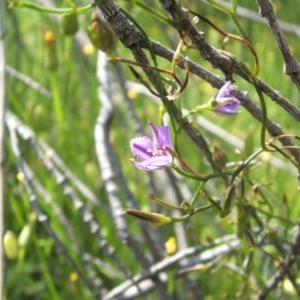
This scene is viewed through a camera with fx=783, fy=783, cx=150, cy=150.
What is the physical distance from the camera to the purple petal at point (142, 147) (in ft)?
2.17

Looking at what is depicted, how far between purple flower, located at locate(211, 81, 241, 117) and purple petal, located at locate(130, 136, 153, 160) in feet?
0.21

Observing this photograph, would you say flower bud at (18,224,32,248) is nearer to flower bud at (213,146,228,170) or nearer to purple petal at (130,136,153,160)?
flower bud at (213,146,228,170)

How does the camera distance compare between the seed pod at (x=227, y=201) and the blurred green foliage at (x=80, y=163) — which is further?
the blurred green foliage at (x=80, y=163)

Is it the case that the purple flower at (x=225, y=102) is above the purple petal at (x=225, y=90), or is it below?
A: below

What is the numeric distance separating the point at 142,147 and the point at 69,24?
485mm

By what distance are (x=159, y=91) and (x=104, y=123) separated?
0.59 metres

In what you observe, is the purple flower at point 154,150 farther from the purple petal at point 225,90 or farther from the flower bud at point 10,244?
A: the flower bud at point 10,244

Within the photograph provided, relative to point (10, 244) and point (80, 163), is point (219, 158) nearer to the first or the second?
point (10, 244)

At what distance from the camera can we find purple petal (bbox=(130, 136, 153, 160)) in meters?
0.66

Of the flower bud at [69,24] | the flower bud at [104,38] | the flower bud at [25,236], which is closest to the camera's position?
the flower bud at [104,38]

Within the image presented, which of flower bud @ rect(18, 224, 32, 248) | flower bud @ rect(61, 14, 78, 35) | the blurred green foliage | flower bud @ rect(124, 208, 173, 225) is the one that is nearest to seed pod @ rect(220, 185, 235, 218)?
flower bud @ rect(124, 208, 173, 225)

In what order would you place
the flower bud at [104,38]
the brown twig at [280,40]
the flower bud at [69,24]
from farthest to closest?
the flower bud at [69,24] → the flower bud at [104,38] → the brown twig at [280,40]

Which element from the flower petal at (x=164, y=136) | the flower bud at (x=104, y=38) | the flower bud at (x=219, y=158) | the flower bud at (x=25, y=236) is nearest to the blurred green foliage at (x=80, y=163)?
the flower bud at (x=25, y=236)

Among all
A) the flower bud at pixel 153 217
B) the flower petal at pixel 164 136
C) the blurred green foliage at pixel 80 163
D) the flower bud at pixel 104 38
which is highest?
the flower bud at pixel 104 38
